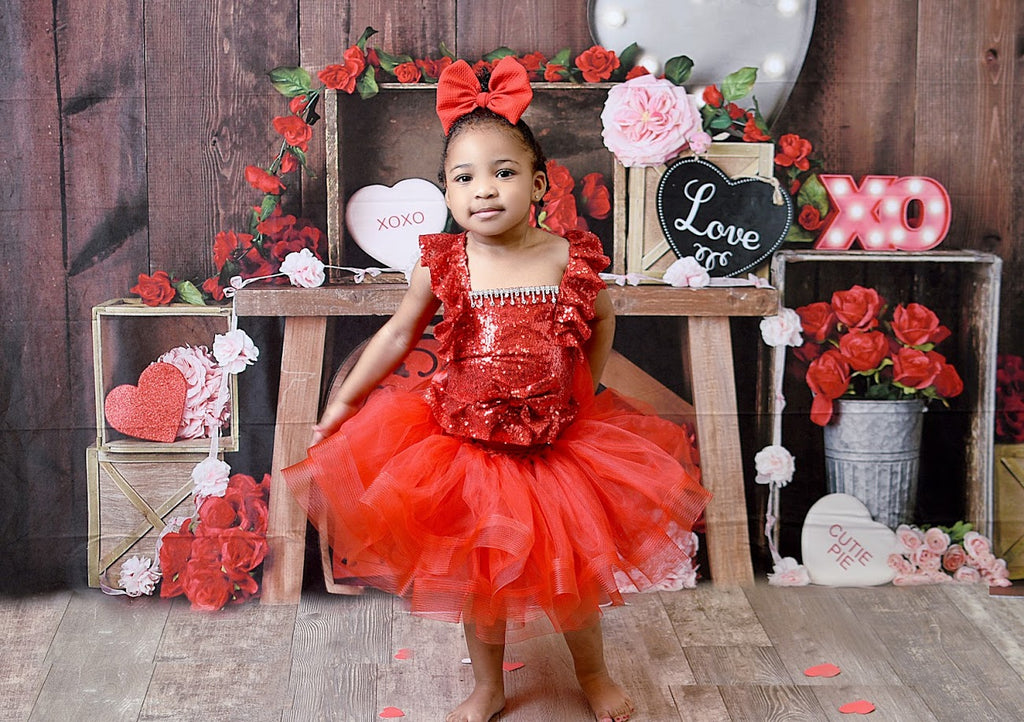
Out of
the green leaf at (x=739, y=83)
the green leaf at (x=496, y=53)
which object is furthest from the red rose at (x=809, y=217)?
the green leaf at (x=496, y=53)

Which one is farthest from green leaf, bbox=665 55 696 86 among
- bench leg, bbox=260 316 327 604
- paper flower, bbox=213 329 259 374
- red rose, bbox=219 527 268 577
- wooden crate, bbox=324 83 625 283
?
red rose, bbox=219 527 268 577

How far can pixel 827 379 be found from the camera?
2.06m

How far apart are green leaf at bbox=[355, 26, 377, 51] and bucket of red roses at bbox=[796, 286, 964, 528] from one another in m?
0.96

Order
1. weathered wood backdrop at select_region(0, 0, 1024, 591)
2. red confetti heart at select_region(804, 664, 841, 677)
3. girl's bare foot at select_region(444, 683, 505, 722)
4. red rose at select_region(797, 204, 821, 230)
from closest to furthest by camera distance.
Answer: girl's bare foot at select_region(444, 683, 505, 722) → red confetti heart at select_region(804, 664, 841, 677) → weathered wood backdrop at select_region(0, 0, 1024, 591) → red rose at select_region(797, 204, 821, 230)

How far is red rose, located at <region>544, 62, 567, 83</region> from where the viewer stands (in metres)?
1.93

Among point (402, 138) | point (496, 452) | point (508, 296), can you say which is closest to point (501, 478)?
point (496, 452)

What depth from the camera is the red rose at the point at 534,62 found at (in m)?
1.92

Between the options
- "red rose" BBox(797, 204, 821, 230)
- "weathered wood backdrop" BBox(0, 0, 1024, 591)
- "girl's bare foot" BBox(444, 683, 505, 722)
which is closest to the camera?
"girl's bare foot" BBox(444, 683, 505, 722)

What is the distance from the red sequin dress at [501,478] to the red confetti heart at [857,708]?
35cm

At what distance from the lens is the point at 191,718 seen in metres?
1.58

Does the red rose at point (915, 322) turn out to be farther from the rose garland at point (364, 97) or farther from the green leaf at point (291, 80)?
the green leaf at point (291, 80)

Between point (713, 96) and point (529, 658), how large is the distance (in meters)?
1.06

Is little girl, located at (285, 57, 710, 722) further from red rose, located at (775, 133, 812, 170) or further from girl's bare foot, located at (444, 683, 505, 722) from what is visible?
red rose, located at (775, 133, 812, 170)

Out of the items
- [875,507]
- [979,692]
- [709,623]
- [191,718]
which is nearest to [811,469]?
[875,507]
